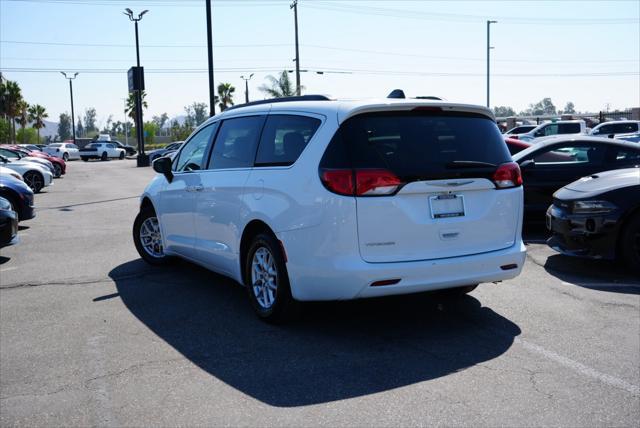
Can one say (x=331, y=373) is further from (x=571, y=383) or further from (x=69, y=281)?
(x=69, y=281)

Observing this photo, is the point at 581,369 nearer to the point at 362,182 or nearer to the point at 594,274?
the point at 362,182

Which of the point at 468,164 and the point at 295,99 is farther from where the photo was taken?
the point at 295,99

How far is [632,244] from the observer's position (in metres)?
7.21

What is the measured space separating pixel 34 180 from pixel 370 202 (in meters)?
18.6

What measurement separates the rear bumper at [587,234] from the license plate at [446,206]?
299 centimetres

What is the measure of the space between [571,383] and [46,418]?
3220 mm

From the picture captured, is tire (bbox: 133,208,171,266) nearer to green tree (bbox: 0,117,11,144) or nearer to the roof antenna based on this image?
the roof antenna

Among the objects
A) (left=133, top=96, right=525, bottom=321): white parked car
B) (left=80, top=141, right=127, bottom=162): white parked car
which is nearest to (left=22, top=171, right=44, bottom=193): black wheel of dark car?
(left=133, top=96, right=525, bottom=321): white parked car

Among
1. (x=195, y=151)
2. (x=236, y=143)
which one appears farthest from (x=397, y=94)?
(x=195, y=151)

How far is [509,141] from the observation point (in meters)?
12.6

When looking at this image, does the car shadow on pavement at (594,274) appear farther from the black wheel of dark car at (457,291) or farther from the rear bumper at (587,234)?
the black wheel of dark car at (457,291)

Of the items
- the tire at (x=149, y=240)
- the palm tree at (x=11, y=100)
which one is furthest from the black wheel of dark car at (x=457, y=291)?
the palm tree at (x=11, y=100)

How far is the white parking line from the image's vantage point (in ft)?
13.8

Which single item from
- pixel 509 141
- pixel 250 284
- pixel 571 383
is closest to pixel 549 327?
pixel 571 383
